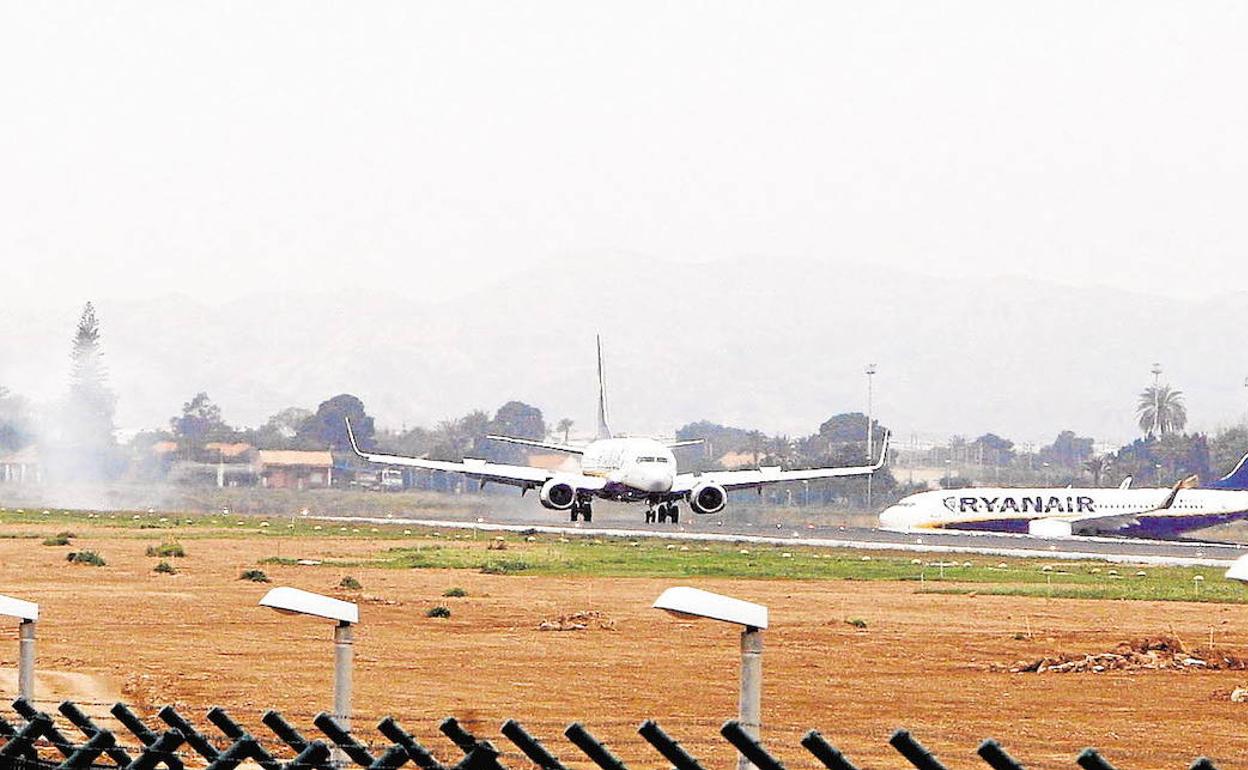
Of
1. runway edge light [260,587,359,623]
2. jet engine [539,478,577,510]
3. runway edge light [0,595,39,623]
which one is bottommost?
runway edge light [0,595,39,623]

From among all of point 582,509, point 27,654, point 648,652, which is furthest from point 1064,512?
point 27,654

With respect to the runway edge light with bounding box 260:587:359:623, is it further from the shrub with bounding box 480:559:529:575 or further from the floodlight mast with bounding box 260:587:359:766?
the shrub with bounding box 480:559:529:575

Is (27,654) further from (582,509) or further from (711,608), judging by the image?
(582,509)

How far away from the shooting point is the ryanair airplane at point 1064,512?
104438 mm

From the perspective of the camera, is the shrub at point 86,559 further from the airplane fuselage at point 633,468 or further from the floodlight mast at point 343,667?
the floodlight mast at point 343,667

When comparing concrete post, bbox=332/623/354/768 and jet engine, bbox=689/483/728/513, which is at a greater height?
jet engine, bbox=689/483/728/513

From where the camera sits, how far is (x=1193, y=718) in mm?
28672

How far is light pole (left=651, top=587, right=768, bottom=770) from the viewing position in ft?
43.0

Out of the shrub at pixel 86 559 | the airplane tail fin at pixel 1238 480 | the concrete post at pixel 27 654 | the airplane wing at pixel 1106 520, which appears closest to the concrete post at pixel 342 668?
the concrete post at pixel 27 654

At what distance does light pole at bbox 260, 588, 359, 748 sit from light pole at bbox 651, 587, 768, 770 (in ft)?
8.18

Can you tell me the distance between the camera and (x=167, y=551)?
69.6 meters

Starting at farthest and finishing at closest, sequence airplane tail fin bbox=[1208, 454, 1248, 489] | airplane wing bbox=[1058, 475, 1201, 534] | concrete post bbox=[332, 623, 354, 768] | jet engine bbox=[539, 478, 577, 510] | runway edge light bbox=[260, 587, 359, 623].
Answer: airplane tail fin bbox=[1208, 454, 1248, 489] → airplane wing bbox=[1058, 475, 1201, 534] → jet engine bbox=[539, 478, 577, 510] → concrete post bbox=[332, 623, 354, 768] → runway edge light bbox=[260, 587, 359, 623]

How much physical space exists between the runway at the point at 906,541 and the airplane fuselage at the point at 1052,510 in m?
3.76

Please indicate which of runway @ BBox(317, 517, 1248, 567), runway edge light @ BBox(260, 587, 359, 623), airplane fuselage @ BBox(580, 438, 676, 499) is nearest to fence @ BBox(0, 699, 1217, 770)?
runway edge light @ BBox(260, 587, 359, 623)
